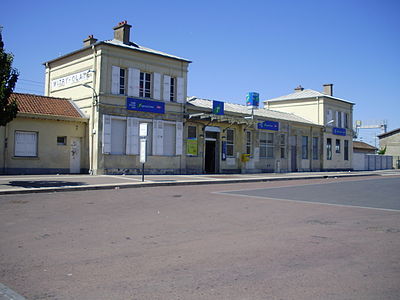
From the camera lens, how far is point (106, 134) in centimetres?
2216

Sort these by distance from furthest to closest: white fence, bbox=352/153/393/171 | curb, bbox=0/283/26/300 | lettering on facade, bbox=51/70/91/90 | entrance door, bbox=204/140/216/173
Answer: white fence, bbox=352/153/393/171, entrance door, bbox=204/140/216/173, lettering on facade, bbox=51/70/91/90, curb, bbox=0/283/26/300

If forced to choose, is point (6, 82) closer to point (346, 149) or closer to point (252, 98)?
point (252, 98)

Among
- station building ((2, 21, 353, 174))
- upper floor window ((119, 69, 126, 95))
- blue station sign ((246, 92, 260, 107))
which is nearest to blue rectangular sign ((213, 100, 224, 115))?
station building ((2, 21, 353, 174))

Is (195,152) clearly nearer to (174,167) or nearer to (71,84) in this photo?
(174,167)

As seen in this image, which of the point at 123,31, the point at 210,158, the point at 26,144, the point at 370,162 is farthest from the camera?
the point at 370,162

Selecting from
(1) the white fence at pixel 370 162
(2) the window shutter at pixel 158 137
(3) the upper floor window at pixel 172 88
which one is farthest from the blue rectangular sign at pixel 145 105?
(1) the white fence at pixel 370 162

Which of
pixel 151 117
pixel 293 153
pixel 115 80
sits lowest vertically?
pixel 293 153

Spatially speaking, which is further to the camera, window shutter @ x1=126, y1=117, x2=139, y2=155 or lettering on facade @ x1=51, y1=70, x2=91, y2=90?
lettering on facade @ x1=51, y1=70, x2=91, y2=90

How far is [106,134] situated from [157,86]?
4751 mm

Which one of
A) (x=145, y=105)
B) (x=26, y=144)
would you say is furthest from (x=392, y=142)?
(x=26, y=144)

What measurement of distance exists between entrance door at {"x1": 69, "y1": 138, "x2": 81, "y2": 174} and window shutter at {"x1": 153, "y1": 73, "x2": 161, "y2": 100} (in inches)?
216

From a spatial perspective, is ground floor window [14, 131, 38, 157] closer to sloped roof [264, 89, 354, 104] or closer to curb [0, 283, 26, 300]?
curb [0, 283, 26, 300]

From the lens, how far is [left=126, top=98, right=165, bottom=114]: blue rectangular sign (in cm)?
2306

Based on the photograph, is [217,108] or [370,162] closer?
[217,108]
